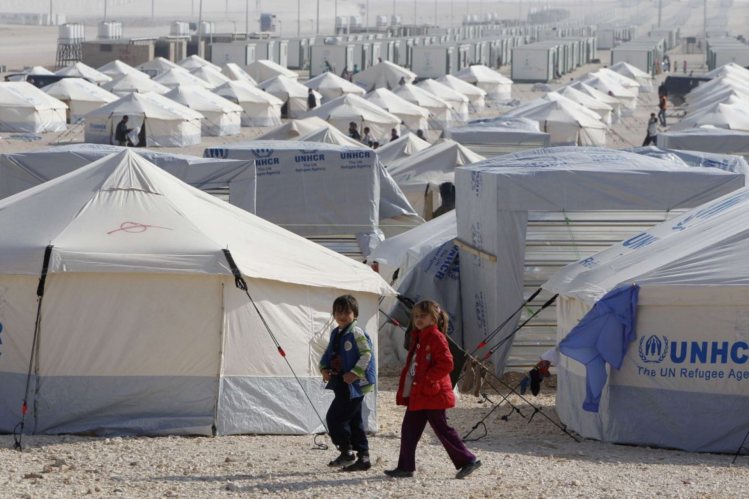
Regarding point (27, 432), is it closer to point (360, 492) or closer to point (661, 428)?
point (360, 492)

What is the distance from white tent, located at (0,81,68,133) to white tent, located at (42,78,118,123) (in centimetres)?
188

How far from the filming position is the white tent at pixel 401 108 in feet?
141

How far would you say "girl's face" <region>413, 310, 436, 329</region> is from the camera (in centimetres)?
826

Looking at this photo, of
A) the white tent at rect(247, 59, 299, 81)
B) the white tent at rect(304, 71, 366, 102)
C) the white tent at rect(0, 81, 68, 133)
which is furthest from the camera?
the white tent at rect(247, 59, 299, 81)

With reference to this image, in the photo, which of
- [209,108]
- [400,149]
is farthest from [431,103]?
[400,149]

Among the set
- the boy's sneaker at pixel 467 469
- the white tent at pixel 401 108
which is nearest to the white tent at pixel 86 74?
the white tent at pixel 401 108

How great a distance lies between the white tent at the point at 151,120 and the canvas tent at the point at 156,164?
66.5 ft

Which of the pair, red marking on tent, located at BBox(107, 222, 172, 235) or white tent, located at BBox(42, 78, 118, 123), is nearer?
red marking on tent, located at BBox(107, 222, 172, 235)

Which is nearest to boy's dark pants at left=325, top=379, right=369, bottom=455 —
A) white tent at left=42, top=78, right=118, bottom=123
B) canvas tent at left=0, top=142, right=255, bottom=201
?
canvas tent at left=0, top=142, right=255, bottom=201

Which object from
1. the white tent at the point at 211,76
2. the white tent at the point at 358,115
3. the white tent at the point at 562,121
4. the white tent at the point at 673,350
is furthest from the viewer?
the white tent at the point at 211,76

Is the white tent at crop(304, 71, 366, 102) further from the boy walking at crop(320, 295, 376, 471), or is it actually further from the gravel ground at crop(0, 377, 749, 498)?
the boy walking at crop(320, 295, 376, 471)

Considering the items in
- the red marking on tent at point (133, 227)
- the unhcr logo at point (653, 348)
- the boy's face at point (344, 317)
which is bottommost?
the unhcr logo at point (653, 348)

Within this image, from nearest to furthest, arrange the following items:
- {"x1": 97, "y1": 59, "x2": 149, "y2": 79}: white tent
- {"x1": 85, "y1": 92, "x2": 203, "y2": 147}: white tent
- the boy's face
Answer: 1. the boy's face
2. {"x1": 85, "y1": 92, "x2": 203, "y2": 147}: white tent
3. {"x1": 97, "y1": 59, "x2": 149, "y2": 79}: white tent

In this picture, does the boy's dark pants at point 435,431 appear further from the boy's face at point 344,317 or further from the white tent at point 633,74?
the white tent at point 633,74
